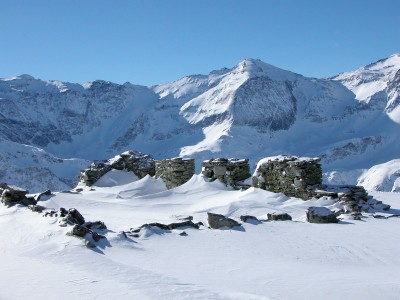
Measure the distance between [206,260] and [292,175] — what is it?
365 inches

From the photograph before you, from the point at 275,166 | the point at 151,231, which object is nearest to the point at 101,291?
the point at 151,231

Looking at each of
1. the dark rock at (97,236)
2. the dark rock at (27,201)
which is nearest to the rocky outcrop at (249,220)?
the dark rock at (97,236)

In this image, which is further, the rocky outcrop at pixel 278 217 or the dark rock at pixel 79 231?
the rocky outcrop at pixel 278 217

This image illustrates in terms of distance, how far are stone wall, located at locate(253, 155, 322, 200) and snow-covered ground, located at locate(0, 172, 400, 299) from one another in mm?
3020

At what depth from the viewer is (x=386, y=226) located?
36.8ft

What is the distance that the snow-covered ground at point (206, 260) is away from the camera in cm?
610

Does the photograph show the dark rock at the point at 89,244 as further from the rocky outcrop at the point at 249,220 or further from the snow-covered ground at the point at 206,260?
the rocky outcrop at the point at 249,220

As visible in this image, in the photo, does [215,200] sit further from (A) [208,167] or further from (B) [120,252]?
(B) [120,252]

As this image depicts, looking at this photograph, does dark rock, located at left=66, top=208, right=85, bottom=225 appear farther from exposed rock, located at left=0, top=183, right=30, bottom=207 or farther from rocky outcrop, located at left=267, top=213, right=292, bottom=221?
rocky outcrop, located at left=267, top=213, right=292, bottom=221

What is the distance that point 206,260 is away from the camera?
780 cm

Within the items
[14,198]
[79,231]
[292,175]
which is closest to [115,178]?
[14,198]

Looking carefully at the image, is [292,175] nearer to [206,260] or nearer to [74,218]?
[74,218]

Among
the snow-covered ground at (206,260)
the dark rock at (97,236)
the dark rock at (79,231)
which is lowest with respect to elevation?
the snow-covered ground at (206,260)

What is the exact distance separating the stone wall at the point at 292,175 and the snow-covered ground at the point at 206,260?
302 cm
